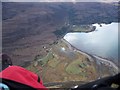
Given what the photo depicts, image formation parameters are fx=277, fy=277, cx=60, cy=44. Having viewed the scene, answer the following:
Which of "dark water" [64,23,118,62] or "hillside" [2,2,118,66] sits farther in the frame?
"hillside" [2,2,118,66]

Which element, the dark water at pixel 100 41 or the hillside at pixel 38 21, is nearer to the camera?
the dark water at pixel 100 41

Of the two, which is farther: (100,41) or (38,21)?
(38,21)

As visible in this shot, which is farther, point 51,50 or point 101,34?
point 101,34

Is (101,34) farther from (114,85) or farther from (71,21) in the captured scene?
(114,85)

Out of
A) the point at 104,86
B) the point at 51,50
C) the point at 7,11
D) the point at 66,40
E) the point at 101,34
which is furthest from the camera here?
the point at 7,11

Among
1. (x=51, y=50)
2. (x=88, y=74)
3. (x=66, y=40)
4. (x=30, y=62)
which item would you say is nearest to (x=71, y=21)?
(x=66, y=40)

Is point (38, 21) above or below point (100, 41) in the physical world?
above

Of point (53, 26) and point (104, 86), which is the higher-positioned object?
point (104, 86)

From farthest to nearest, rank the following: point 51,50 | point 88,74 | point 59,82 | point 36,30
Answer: point 36,30 < point 51,50 < point 88,74 < point 59,82
